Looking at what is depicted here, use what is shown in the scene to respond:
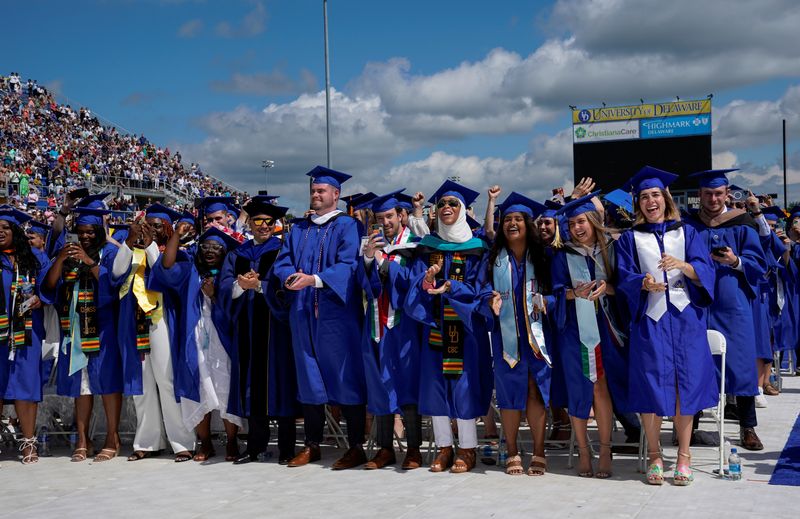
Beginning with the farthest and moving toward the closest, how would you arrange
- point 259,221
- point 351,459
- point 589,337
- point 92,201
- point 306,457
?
point 92,201, point 259,221, point 306,457, point 351,459, point 589,337

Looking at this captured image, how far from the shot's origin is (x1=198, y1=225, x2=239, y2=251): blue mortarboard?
305 inches

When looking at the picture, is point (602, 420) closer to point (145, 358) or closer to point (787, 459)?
point (787, 459)

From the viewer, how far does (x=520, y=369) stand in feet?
21.7

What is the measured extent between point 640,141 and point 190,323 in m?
36.0

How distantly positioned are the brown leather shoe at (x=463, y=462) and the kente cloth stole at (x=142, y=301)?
2.95 metres

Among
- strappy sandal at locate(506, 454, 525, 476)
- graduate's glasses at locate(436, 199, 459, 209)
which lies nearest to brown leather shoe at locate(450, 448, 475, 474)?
strappy sandal at locate(506, 454, 525, 476)

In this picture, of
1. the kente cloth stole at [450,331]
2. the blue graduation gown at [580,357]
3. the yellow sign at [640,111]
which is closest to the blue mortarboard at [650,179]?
the blue graduation gown at [580,357]

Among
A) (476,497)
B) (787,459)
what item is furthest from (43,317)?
(787,459)

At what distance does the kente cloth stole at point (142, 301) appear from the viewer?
774 centimetres

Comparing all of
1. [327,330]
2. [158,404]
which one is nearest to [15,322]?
[158,404]

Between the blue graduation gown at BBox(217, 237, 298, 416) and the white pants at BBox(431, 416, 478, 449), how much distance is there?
129 centimetres

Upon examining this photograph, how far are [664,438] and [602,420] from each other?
6.12ft

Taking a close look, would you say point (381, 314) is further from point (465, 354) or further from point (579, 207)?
point (579, 207)

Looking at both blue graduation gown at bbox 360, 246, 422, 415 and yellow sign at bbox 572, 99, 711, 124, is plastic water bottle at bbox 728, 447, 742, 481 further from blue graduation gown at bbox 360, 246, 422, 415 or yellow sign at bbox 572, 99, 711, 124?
→ yellow sign at bbox 572, 99, 711, 124
